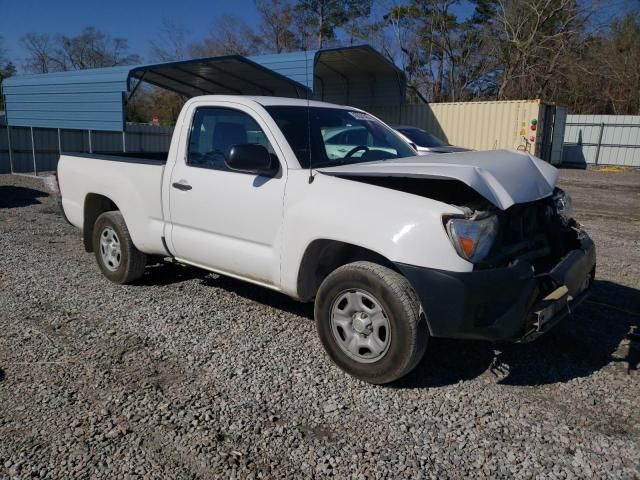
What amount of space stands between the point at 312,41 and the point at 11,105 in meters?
27.7

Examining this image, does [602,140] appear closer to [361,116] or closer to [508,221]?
[361,116]

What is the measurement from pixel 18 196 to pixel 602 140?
2381 centimetres

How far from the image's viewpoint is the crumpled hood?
3.21 m

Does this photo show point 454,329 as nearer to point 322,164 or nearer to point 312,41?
point 322,164

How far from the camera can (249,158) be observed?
3830 millimetres

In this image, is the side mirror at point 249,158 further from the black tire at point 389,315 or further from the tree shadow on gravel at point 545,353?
the tree shadow on gravel at point 545,353

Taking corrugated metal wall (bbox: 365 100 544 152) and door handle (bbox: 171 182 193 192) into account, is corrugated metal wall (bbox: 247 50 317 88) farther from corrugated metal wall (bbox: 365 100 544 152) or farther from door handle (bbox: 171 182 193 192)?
door handle (bbox: 171 182 193 192)

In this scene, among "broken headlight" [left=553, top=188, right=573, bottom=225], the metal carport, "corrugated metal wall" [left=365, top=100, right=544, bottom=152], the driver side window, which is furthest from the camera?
"corrugated metal wall" [left=365, top=100, right=544, bottom=152]

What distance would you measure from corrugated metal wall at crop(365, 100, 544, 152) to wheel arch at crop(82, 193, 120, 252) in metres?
16.3

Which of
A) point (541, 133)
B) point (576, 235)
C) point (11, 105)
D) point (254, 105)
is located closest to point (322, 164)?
point (254, 105)

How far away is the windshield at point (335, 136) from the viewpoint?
13.8 feet

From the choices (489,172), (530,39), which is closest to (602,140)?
(530,39)

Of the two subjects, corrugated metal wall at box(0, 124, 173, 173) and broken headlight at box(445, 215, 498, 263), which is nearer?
broken headlight at box(445, 215, 498, 263)

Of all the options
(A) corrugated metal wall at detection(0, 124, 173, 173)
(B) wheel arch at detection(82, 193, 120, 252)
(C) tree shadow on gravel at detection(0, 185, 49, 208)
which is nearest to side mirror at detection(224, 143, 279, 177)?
(B) wheel arch at detection(82, 193, 120, 252)
